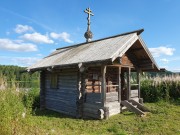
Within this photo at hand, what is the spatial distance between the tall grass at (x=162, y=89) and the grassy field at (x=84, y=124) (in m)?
3.76

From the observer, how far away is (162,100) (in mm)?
16234

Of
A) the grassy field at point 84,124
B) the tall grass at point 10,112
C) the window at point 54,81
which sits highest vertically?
the window at point 54,81

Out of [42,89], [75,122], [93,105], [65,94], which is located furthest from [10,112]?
[42,89]

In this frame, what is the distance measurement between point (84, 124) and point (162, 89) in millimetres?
9037

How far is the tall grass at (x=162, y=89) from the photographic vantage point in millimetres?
16797

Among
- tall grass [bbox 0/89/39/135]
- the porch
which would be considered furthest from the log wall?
tall grass [bbox 0/89/39/135]

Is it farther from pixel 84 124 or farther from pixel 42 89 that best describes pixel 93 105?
pixel 42 89

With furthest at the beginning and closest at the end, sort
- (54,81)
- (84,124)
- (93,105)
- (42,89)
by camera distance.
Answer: (42,89), (54,81), (93,105), (84,124)

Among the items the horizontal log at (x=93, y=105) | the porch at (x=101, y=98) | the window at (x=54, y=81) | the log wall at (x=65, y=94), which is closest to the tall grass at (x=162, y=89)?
the porch at (x=101, y=98)

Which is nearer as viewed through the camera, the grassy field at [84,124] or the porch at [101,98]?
the grassy field at [84,124]

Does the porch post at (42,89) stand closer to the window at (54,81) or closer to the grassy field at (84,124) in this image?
the window at (54,81)

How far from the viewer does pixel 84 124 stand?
10.4m

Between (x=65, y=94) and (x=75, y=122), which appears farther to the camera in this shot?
(x=65, y=94)

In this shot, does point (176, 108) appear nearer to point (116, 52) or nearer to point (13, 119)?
point (116, 52)
